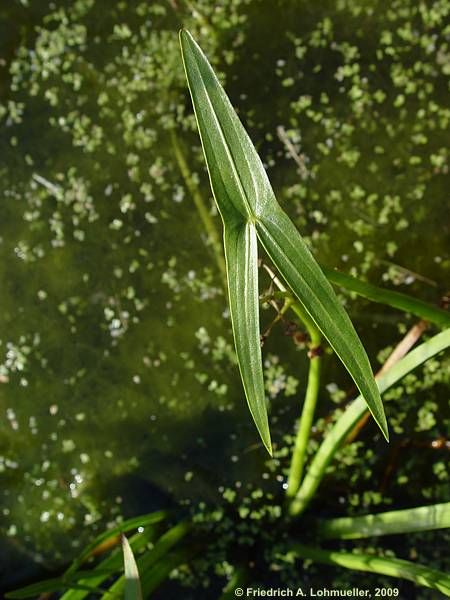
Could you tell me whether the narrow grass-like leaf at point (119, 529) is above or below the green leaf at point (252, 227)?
below

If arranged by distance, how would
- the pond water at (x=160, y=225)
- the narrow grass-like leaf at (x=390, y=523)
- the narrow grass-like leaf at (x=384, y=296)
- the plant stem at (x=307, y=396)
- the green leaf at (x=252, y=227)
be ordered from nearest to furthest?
1. the green leaf at (x=252, y=227)
2. the narrow grass-like leaf at (x=384, y=296)
3. the plant stem at (x=307, y=396)
4. the narrow grass-like leaf at (x=390, y=523)
5. the pond water at (x=160, y=225)

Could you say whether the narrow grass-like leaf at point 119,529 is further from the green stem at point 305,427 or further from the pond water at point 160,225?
the green stem at point 305,427

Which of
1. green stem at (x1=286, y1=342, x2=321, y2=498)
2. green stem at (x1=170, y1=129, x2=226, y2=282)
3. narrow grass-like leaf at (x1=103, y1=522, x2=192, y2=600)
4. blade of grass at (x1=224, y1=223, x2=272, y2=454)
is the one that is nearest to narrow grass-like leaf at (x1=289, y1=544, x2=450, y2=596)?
green stem at (x1=286, y1=342, x2=321, y2=498)

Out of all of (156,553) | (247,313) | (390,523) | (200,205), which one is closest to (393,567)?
(390,523)

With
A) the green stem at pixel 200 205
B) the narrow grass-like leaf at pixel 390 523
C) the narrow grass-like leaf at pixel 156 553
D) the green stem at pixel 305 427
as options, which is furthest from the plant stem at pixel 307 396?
the green stem at pixel 200 205

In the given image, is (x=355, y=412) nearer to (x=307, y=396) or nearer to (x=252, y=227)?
(x=307, y=396)

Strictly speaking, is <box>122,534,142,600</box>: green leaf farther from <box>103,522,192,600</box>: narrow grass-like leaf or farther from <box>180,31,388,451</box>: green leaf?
<box>180,31,388,451</box>: green leaf

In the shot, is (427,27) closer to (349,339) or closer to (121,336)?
(121,336)

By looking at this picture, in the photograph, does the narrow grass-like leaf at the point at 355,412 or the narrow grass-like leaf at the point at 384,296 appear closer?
the narrow grass-like leaf at the point at 384,296
